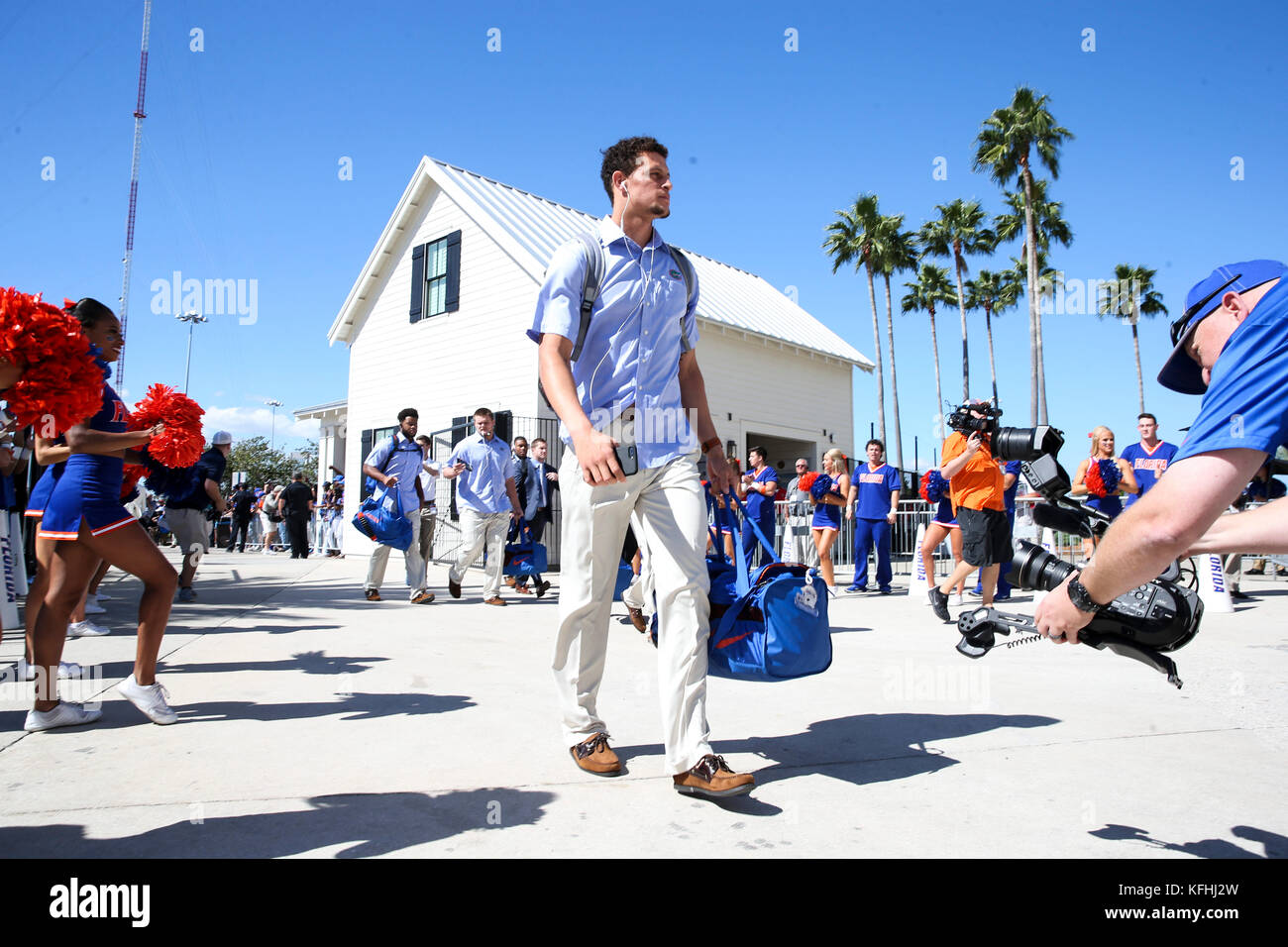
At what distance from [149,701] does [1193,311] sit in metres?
4.28

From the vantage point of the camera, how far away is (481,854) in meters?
2.27

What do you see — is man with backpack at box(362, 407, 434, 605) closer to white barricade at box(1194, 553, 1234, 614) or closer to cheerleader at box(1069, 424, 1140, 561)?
cheerleader at box(1069, 424, 1140, 561)

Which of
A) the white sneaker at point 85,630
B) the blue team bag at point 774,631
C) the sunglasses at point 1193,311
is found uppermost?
the sunglasses at point 1193,311

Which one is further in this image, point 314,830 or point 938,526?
point 938,526

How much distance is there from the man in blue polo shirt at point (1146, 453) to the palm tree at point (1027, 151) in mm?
24548

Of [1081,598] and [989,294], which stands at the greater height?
[989,294]

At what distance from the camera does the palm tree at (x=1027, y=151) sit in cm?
3145

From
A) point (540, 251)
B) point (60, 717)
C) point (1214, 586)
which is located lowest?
point (60, 717)

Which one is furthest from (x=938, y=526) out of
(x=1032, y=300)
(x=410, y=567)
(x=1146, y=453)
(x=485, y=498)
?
(x=1032, y=300)

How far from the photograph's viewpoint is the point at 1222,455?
1.67m

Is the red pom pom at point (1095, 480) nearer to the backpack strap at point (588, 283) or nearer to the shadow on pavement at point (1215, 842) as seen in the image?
the shadow on pavement at point (1215, 842)

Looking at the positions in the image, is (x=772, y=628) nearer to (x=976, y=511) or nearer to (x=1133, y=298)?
(x=976, y=511)

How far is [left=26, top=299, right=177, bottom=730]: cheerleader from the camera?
11.9ft

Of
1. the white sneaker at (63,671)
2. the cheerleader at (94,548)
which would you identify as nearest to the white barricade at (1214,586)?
the cheerleader at (94,548)
